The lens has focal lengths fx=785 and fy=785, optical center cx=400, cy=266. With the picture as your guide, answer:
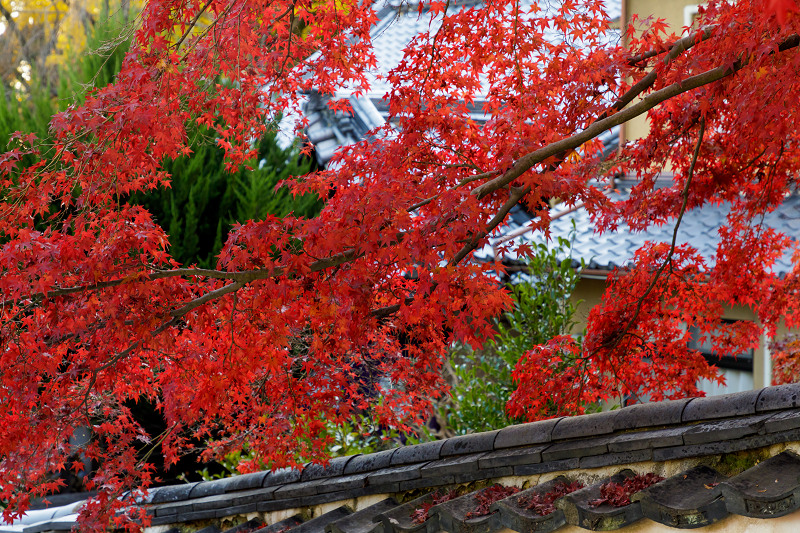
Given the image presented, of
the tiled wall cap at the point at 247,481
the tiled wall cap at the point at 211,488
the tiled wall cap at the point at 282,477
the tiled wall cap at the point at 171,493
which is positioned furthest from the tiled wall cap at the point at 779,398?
the tiled wall cap at the point at 171,493

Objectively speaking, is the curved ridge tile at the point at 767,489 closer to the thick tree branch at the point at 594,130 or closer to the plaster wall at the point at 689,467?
the plaster wall at the point at 689,467

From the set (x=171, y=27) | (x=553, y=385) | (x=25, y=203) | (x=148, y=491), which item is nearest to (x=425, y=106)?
(x=171, y=27)

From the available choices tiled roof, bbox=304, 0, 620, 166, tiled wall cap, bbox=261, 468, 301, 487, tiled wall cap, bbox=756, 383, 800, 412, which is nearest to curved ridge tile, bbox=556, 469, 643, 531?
tiled wall cap, bbox=756, 383, 800, 412

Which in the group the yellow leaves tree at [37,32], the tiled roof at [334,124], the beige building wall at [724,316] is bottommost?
the beige building wall at [724,316]

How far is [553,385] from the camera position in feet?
17.7

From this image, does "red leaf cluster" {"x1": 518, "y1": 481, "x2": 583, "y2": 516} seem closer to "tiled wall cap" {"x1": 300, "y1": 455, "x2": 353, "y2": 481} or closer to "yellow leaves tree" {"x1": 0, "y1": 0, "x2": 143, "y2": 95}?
"tiled wall cap" {"x1": 300, "y1": 455, "x2": 353, "y2": 481}

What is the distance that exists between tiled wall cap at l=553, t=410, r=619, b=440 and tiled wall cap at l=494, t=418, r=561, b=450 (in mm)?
50

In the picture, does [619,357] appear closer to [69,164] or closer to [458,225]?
[458,225]

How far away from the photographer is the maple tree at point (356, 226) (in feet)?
12.0

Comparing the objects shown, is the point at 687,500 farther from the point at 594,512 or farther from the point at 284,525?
the point at 284,525

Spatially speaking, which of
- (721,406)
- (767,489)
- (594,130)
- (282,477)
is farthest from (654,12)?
(767,489)

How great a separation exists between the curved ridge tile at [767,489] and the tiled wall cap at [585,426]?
80 centimetres

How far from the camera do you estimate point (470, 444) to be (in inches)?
158

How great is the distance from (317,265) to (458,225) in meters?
0.71
